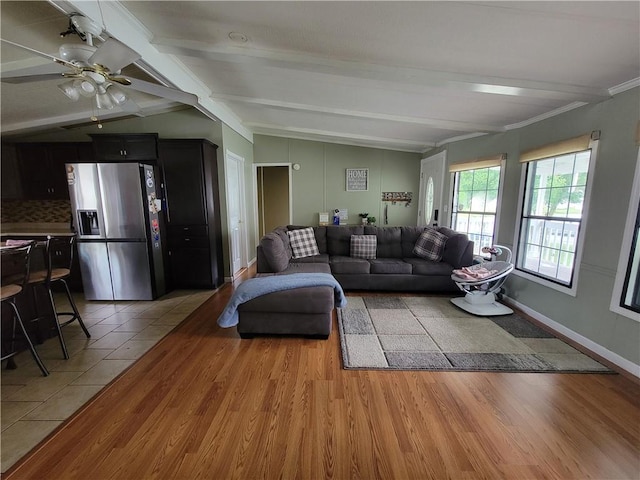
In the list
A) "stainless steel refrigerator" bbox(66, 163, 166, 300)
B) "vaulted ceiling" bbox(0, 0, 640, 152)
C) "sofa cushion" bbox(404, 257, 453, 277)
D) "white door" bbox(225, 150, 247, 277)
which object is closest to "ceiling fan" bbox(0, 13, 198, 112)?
"vaulted ceiling" bbox(0, 0, 640, 152)

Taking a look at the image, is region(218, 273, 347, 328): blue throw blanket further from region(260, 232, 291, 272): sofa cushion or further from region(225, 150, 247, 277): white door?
region(225, 150, 247, 277): white door

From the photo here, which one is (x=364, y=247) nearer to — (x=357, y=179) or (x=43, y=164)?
(x=357, y=179)

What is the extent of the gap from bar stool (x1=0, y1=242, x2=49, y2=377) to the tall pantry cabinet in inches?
70.6

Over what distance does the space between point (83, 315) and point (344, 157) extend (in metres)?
5.02

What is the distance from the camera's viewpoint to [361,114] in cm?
357

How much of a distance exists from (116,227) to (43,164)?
5.94 feet

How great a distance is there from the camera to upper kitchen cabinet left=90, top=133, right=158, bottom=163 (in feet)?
11.8

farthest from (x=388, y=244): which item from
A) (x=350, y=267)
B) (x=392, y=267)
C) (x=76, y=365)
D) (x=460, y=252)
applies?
(x=76, y=365)

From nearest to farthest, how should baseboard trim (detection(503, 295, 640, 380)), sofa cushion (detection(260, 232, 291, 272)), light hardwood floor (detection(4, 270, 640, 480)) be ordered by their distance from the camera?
1. light hardwood floor (detection(4, 270, 640, 480))
2. baseboard trim (detection(503, 295, 640, 380))
3. sofa cushion (detection(260, 232, 291, 272))

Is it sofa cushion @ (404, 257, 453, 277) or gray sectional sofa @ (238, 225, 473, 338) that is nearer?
gray sectional sofa @ (238, 225, 473, 338)

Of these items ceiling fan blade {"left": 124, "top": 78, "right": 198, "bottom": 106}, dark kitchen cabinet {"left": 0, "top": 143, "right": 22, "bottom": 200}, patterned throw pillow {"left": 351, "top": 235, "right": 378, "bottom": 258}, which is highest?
ceiling fan blade {"left": 124, "top": 78, "right": 198, "bottom": 106}

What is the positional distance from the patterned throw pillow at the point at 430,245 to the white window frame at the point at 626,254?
71.9 inches

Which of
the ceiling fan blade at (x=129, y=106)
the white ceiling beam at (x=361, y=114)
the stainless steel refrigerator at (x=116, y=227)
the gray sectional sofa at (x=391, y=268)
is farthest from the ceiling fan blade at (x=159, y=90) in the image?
the gray sectional sofa at (x=391, y=268)

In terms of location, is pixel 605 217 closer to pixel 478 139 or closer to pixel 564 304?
pixel 564 304
